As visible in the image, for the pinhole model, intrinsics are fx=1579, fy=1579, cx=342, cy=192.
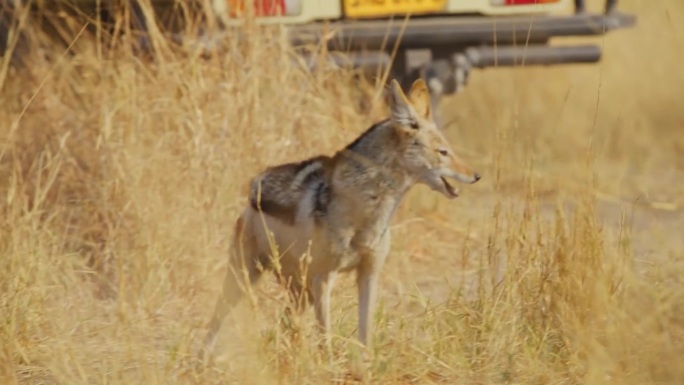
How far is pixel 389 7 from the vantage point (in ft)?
30.4

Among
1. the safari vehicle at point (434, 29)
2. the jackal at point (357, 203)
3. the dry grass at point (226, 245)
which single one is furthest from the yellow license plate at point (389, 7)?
the jackal at point (357, 203)

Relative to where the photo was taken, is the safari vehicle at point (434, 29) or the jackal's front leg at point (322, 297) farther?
the safari vehicle at point (434, 29)

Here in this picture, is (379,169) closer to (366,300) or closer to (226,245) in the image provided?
(366,300)

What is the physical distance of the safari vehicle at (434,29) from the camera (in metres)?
8.91

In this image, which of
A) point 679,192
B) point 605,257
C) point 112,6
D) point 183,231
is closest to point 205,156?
point 183,231

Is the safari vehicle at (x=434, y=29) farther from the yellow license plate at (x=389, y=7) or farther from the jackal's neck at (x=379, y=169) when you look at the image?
the jackal's neck at (x=379, y=169)

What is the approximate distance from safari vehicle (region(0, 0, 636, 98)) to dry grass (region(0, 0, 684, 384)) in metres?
0.37

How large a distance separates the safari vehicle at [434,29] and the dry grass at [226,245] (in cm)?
37

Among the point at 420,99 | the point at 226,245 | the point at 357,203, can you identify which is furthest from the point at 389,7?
the point at 357,203

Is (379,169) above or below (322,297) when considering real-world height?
above

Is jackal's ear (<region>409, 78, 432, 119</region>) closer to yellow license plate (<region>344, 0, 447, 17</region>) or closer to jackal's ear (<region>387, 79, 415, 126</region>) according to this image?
jackal's ear (<region>387, 79, 415, 126</region>)

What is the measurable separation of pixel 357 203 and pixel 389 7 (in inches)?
136

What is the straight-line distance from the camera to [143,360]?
208 inches

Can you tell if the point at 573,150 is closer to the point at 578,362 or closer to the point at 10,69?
the point at 10,69
